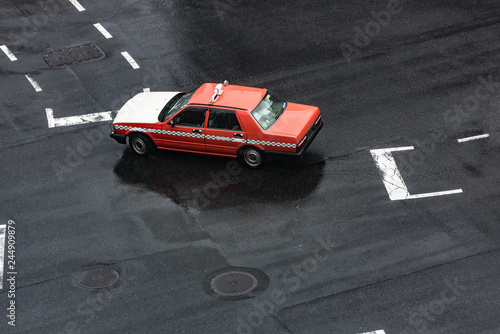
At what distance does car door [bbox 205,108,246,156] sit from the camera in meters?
15.2

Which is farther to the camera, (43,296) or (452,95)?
(452,95)

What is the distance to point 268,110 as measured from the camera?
50.8 feet

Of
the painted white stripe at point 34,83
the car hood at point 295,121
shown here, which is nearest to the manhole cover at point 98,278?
the car hood at point 295,121

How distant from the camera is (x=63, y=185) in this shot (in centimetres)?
1540

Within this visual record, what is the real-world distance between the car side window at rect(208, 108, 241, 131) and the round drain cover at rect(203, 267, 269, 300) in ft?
12.2

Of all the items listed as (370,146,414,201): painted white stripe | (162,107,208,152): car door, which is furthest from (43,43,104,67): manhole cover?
(370,146,414,201): painted white stripe

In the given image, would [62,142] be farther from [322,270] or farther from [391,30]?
[391,30]

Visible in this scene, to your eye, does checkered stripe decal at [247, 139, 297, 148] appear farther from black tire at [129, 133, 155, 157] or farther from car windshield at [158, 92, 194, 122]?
black tire at [129, 133, 155, 157]

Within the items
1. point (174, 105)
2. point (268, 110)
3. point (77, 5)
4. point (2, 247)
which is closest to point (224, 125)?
point (268, 110)

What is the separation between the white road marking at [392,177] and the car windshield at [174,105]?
4.66m

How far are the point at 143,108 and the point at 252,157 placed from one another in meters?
3.12

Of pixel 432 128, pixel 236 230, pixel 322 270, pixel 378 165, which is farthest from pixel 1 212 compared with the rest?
pixel 432 128

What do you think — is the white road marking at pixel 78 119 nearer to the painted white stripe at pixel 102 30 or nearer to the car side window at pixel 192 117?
the car side window at pixel 192 117

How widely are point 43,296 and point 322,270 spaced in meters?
5.37
